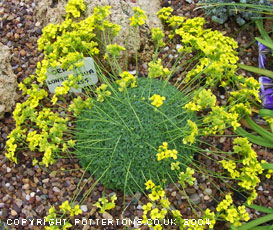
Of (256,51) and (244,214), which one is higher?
(256,51)

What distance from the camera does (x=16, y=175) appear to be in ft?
8.85

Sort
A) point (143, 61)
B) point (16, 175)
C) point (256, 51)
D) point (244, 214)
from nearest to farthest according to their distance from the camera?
point (244, 214), point (16, 175), point (143, 61), point (256, 51)

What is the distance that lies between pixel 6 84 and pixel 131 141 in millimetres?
1354

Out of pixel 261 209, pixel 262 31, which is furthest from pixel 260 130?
pixel 262 31

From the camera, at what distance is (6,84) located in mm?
2871

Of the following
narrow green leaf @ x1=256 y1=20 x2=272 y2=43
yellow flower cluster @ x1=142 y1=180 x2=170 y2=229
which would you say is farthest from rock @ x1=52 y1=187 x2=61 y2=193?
narrow green leaf @ x1=256 y1=20 x2=272 y2=43

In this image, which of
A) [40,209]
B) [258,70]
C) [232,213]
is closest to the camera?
[232,213]

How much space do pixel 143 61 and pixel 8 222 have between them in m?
1.96

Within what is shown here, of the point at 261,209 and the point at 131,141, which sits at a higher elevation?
the point at 131,141

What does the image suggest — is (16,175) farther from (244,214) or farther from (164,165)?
(244,214)

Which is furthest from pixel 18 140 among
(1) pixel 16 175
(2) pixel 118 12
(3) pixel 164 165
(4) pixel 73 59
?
(2) pixel 118 12

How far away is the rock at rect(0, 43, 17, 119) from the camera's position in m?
2.84

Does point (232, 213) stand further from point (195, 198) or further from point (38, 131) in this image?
point (38, 131)

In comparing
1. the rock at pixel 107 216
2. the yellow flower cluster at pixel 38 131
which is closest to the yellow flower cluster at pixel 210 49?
the yellow flower cluster at pixel 38 131
